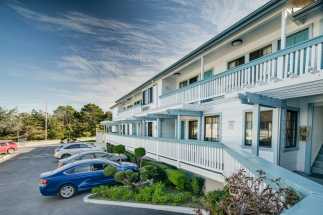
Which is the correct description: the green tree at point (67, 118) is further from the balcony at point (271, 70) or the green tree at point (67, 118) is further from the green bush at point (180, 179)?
the balcony at point (271, 70)

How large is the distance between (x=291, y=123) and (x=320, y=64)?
390 centimetres

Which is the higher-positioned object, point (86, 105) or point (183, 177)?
point (86, 105)

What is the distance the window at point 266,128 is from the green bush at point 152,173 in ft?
17.9

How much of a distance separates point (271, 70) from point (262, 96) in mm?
982

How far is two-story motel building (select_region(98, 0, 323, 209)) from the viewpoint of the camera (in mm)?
5328

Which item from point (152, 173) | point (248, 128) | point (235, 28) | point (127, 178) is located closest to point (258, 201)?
point (248, 128)

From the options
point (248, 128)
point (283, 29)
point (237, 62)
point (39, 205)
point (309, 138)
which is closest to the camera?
point (283, 29)

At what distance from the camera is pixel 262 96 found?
6.32 m

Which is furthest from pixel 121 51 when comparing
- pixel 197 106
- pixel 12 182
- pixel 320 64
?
pixel 320 64

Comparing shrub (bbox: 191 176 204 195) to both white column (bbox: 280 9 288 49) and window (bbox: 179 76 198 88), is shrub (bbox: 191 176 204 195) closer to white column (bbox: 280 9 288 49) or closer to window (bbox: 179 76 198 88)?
white column (bbox: 280 9 288 49)

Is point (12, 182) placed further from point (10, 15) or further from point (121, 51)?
point (121, 51)

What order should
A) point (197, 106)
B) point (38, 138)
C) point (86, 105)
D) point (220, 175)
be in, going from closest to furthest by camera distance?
point (220, 175) < point (197, 106) < point (38, 138) < point (86, 105)

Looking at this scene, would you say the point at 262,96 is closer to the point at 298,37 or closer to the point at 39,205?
the point at 298,37

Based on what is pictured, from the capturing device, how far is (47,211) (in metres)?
7.20
